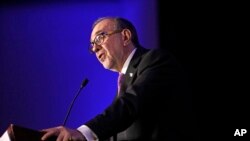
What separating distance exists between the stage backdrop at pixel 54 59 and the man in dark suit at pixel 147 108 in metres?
0.69

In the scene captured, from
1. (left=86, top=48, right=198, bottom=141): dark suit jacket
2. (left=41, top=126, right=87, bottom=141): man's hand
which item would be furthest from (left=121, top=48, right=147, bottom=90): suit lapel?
(left=41, top=126, right=87, bottom=141): man's hand

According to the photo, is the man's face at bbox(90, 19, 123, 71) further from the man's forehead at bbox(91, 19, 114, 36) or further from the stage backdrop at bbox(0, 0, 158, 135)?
the stage backdrop at bbox(0, 0, 158, 135)

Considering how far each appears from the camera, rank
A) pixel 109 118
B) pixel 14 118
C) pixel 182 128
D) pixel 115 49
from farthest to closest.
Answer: pixel 14 118 < pixel 115 49 < pixel 182 128 < pixel 109 118

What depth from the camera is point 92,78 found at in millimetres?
2488

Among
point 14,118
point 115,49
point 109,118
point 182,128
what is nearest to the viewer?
point 109,118

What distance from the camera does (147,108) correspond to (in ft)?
4.88

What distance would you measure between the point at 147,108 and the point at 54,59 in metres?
1.12

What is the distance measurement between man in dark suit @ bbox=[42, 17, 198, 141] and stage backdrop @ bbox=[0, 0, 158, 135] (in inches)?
27.2

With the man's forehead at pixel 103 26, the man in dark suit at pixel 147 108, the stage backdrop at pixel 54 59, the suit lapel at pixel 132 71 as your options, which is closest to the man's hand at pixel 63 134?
the man in dark suit at pixel 147 108

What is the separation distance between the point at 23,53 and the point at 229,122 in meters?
1.26

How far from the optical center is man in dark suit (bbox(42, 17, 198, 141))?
137 centimetres

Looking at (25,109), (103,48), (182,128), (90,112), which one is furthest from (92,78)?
(182,128)

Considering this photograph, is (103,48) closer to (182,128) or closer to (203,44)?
(182,128)

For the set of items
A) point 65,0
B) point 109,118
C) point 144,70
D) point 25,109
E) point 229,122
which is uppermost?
point 65,0
